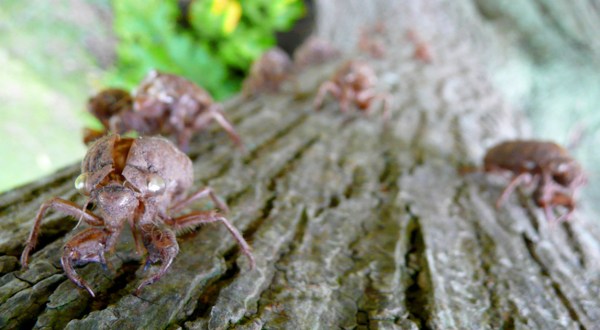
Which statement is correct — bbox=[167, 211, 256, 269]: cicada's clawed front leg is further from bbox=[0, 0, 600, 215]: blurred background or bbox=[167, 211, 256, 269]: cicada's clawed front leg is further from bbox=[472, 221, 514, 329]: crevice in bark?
bbox=[0, 0, 600, 215]: blurred background

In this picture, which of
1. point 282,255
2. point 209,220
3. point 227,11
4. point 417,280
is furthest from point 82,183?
point 227,11

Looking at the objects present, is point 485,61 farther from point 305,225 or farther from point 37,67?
point 37,67

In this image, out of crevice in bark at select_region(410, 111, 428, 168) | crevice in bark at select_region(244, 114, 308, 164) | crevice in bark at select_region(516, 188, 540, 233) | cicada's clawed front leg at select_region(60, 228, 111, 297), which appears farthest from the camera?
crevice in bark at select_region(410, 111, 428, 168)

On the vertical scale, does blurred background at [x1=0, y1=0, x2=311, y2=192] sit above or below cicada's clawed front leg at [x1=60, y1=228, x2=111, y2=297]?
above

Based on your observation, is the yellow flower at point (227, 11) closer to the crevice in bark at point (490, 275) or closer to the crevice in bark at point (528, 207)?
the crevice in bark at point (528, 207)

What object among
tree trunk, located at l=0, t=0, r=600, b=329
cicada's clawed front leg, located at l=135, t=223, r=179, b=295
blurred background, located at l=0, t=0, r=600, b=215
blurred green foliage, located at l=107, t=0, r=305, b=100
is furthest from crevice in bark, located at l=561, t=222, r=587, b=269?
blurred green foliage, located at l=107, t=0, r=305, b=100

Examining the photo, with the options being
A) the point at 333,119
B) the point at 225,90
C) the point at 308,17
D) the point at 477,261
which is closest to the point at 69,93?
the point at 225,90

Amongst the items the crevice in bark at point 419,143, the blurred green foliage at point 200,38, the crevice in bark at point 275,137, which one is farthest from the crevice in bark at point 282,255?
the blurred green foliage at point 200,38
